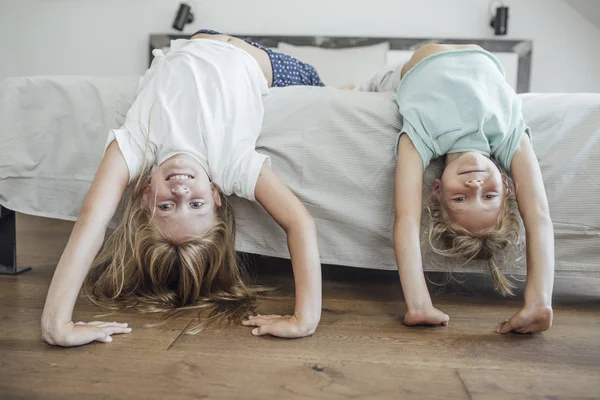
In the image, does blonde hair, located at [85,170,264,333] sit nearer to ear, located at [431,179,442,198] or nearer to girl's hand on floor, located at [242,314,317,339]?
girl's hand on floor, located at [242,314,317,339]

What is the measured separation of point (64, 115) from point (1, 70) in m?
2.32

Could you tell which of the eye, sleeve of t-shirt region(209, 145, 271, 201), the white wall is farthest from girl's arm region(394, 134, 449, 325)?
the white wall

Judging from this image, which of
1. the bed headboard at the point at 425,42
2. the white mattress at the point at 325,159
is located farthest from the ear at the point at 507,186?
the bed headboard at the point at 425,42

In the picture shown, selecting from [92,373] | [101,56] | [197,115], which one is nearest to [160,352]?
[92,373]

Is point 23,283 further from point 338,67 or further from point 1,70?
point 1,70

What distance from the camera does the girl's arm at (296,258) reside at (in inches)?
37.5

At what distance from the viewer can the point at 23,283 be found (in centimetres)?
127

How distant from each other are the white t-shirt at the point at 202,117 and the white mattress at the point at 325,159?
7cm

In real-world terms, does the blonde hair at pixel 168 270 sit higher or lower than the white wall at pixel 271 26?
lower

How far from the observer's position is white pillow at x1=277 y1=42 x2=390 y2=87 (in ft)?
9.30

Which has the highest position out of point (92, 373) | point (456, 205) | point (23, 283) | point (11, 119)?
point (11, 119)

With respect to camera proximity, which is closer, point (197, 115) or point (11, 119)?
point (197, 115)

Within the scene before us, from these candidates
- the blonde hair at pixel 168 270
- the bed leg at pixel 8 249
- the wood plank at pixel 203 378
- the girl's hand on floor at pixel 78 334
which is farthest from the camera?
the bed leg at pixel 8 249

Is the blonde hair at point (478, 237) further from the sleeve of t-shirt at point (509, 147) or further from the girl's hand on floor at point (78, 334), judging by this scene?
the girl's hand on floor at point (78, 334)
